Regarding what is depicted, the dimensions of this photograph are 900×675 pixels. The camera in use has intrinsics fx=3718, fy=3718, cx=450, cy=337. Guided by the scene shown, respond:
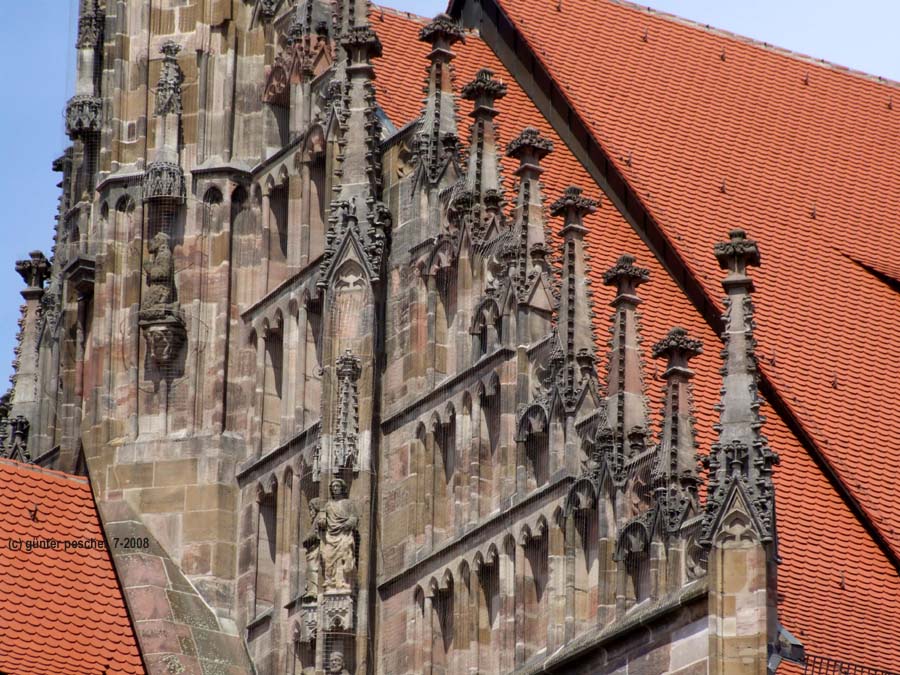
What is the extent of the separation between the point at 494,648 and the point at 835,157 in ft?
25.0

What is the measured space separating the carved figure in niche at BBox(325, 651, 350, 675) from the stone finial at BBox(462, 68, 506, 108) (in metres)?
4.07

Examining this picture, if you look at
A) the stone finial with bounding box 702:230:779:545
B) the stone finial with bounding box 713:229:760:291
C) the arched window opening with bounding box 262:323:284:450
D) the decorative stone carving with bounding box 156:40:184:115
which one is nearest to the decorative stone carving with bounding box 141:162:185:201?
the decorative stone carving with bounding box 156:40:184:115

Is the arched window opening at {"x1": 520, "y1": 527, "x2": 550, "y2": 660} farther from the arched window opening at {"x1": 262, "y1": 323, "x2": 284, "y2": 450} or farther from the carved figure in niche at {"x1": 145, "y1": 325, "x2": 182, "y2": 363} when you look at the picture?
the carved figure in niche at {"x1": 145, "y1": 325, "x2": 182, "y2": 363}

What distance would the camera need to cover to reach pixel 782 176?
30141 millimetres

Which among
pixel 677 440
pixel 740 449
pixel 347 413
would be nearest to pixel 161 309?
pixel 347 413

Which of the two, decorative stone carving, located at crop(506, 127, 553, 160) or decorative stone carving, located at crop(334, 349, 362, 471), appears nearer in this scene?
decorative stone carving, located at crop(506, 127, 553, 160)

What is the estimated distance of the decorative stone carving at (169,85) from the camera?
93.9ft

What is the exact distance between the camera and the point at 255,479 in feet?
90.5

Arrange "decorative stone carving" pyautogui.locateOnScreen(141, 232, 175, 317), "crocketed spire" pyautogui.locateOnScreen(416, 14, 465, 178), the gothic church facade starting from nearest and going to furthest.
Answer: the gothic church facade
"crocketed spire" pyautogui.locateOnScreen(416, 14, 465, 178)
"decorative stone carving" pyautogui.locateOnScreen(141, 232, 175, 317)

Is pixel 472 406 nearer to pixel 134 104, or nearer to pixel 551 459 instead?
pixel 551 459

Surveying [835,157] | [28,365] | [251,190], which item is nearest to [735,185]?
[835,157]

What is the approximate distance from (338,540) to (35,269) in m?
5.60

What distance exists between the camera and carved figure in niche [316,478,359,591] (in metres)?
25.8

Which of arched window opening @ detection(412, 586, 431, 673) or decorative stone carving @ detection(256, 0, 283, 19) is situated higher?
decorative stone carving @ detection(256, 0, 283, 19)
